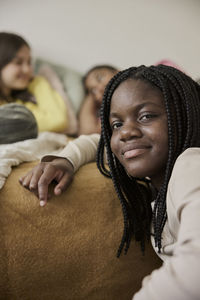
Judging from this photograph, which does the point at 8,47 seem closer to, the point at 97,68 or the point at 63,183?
the point at 97,68

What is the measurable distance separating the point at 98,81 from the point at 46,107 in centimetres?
35

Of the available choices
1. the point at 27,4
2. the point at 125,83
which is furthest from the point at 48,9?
the point at 125,83

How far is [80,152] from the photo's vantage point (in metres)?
0.85

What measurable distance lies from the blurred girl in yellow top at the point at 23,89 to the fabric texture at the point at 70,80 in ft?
0.43

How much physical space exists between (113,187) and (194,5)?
1.58 metres

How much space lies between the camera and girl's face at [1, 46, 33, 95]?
4.95ft

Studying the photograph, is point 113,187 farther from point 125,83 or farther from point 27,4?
point 27,4

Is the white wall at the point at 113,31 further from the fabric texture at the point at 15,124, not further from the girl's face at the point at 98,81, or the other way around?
the fabric texture at the point at 15,124

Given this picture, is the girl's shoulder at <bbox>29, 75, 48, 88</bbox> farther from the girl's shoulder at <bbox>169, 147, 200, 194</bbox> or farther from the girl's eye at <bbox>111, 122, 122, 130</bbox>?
the girl's shoulder at <bbox>169, 147, 200, 194</bbox>

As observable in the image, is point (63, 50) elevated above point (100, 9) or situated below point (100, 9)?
below

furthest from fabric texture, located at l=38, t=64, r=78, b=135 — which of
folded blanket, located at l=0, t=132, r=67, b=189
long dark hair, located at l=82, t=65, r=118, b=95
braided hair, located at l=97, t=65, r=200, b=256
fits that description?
braided hair, located at l=97, t=65, r=200, b=256

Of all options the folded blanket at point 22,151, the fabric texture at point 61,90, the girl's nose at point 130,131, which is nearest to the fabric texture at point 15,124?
the folded blanket at point 22,151

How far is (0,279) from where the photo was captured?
60 cm

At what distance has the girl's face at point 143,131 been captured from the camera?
65 centimetres
